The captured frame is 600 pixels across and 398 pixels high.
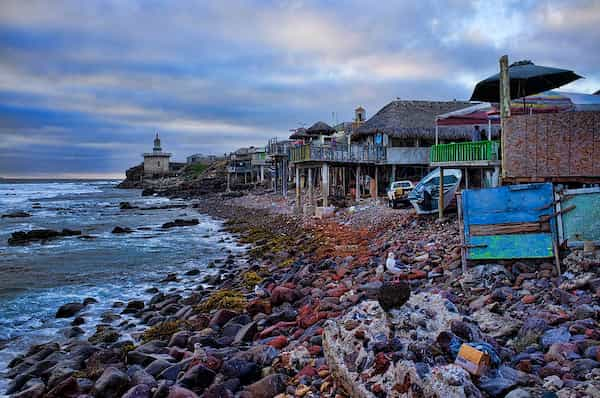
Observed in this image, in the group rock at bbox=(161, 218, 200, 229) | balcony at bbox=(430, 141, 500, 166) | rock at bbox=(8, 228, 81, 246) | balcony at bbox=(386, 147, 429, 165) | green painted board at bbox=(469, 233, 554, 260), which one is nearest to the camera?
green painted board at bbox=(469, 233, 554, 260)

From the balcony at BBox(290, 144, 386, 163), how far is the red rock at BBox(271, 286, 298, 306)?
1526 cm

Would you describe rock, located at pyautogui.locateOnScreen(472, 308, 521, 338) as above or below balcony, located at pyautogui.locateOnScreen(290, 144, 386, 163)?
below

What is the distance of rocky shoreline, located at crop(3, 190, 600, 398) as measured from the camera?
4.82 m

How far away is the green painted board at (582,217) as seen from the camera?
8.41 meters

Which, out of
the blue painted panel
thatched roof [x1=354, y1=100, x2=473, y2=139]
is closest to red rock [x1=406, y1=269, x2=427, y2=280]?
the blue painted panel

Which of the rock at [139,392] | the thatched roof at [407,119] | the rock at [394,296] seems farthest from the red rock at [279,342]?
the thatched roof at [407,119]

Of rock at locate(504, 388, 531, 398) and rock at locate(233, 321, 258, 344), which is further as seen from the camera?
rock at locate(233, 321, 258, 344)

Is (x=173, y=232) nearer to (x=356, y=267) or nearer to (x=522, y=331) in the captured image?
(x=356, y=267)

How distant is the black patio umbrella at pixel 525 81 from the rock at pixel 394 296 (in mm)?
8814

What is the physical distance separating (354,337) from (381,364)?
2.41ft

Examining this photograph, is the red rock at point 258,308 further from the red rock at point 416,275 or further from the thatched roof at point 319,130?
the thatched roof at point 319,130

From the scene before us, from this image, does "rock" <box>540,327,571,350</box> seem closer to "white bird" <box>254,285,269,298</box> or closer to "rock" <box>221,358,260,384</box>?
"rock" <box>221,358,260,384</box>

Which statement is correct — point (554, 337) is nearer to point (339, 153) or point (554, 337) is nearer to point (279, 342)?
point (279, 342)

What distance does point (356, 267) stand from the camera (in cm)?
1270
